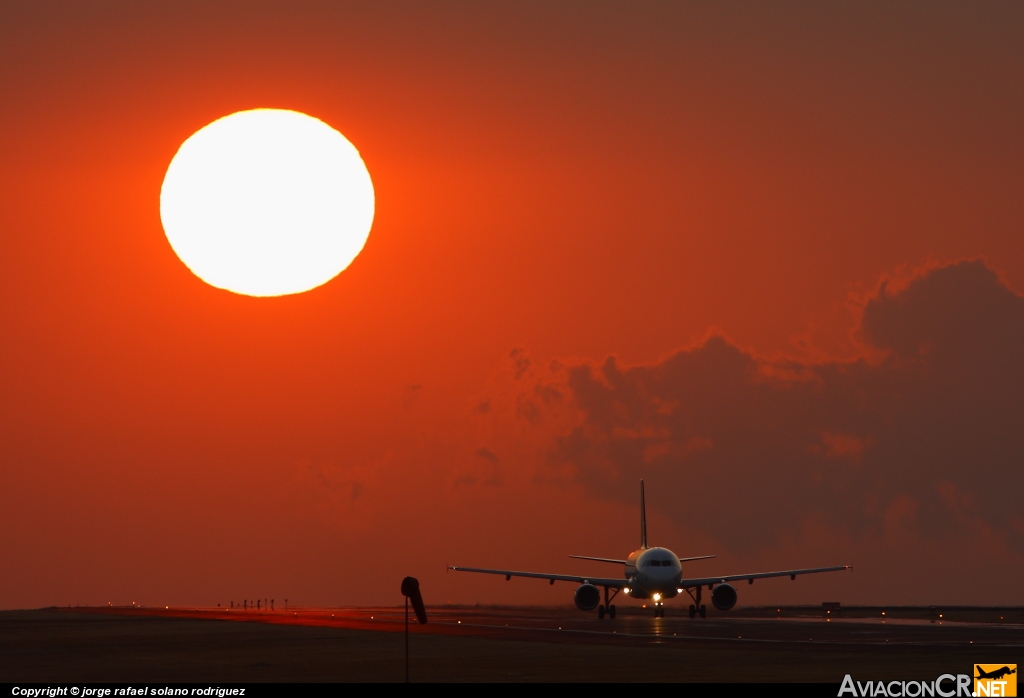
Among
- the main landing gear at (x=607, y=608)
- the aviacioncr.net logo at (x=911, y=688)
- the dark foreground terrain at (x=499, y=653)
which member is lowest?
the aviacioncr.net logo at (x=911, y=688)

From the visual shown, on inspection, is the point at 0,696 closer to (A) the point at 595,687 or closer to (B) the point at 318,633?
(A) the point at 595,687

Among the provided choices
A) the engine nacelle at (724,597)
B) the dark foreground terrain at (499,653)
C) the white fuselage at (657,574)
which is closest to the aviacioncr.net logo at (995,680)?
the dark foreground terrain at (499,653)

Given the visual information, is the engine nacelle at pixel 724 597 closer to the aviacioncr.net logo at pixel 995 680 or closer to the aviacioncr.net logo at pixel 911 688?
the aviacioncr.net logo at pixel 995 680

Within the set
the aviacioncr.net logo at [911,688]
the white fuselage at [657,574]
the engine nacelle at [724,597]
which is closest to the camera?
the aviacioncr.net logo at [911,688]

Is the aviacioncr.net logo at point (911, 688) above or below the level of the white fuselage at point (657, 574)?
below

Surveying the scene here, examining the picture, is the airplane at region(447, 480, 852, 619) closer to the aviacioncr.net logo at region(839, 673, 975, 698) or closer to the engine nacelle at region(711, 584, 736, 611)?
the engine nacelle at region(711, 584, 736, 611)

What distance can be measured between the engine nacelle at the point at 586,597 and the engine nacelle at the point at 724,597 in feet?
31.2

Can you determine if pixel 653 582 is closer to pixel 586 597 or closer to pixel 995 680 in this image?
pixel 586 597

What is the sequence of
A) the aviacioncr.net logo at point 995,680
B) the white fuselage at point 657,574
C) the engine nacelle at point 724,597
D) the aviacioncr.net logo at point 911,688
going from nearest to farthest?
the aviacioncr.net logo at point 911,688 → the aviacioncr.net logo at point 995,680 → the white fuselage at point 657,574 → the engine nacelle at point 724,597

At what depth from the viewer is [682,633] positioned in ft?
226

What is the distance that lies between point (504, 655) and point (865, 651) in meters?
13.9

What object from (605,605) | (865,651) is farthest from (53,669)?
(605,605)

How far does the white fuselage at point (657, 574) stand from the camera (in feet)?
324

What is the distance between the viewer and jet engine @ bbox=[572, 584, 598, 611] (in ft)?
346
